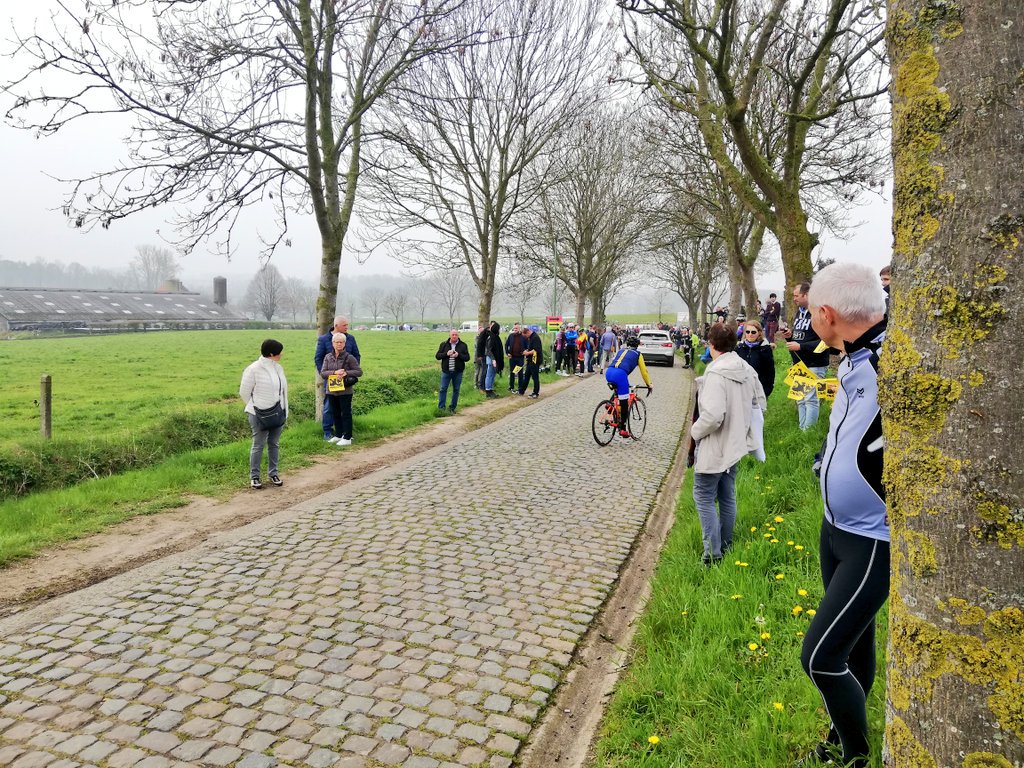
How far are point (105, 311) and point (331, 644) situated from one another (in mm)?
83607

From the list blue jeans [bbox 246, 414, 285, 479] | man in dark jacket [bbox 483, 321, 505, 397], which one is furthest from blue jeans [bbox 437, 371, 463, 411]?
blue jeans [bbox 246, 414, 285, 479]

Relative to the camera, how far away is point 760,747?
283cm

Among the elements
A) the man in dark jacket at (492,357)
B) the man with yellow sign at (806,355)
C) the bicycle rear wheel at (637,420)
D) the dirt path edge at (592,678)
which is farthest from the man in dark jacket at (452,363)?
the dirt path edge at (592,678)

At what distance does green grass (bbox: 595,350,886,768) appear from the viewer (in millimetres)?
2898

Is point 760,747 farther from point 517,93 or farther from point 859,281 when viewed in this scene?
point 517,93

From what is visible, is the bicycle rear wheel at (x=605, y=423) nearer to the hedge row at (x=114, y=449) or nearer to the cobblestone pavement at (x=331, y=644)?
the cobblestone pavement at (x=331, y=644)

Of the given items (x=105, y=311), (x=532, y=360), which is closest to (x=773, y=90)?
(x=532, y=360)

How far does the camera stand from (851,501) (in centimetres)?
239

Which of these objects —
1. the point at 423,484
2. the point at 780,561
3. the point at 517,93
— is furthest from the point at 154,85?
the point at 517,93

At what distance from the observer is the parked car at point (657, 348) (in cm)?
3105

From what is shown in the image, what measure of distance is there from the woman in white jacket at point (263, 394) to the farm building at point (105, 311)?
2227 inches

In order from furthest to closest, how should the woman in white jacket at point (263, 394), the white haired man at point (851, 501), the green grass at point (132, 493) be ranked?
the woman in white jacket at point (263, 394) → the green grass at point (132, 493) → the white haired man at point (851, 501)

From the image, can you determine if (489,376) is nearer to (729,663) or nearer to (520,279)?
(729,663)

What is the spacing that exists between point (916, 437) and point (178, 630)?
449cm
